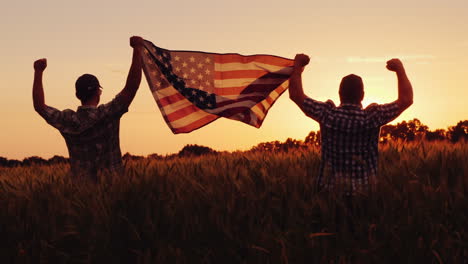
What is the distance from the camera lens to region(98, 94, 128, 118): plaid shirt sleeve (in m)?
5.11

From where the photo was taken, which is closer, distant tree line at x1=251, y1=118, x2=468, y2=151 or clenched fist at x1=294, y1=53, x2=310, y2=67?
clenched fist at x1=294, y1=53, x2=310, y2=67

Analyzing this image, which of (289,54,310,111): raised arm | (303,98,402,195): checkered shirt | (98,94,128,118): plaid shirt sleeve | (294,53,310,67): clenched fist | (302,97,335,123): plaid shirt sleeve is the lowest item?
(303,98,402,195): checkered shirt

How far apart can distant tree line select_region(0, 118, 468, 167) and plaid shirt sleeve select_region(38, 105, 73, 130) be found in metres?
2.96

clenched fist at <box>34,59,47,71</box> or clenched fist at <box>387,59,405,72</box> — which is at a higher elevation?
clenched fist at <box>34,59,47,71</box>

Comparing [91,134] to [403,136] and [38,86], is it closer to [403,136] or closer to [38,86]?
[38,86]

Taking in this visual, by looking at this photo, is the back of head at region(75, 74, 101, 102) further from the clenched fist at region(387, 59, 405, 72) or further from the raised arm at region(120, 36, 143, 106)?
the clenched fist at region(387, 59, 405, 72)

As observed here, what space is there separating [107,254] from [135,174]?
1.50m

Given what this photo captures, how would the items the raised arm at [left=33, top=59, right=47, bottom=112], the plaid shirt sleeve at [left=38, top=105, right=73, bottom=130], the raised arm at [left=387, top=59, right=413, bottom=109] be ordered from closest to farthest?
the raised arm at [left=387, top=59, right=413, bottom=109]
the plaid shirt sleeve at [left=38, top=105, right=73, bottom=130]
the raised arm at [left=33, top=59, right=47, bottom=112]

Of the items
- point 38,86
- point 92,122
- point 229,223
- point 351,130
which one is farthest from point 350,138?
point 38,86

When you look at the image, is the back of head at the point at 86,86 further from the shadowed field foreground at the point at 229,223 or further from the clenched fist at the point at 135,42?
the shadowed field foreground at the point at 229,223

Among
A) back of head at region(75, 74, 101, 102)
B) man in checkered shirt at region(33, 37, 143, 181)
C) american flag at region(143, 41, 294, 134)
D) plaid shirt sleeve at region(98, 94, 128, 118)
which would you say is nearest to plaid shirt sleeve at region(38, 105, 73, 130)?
man in checkered shirt at region(33, 37, 143, 181)

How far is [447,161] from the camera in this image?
588 centimetres

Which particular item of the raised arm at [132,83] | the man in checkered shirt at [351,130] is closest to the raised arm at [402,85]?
the man in checkered shirt at [351,130]

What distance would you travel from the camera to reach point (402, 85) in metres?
4.67
